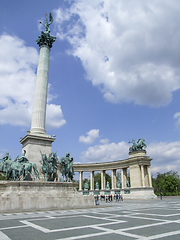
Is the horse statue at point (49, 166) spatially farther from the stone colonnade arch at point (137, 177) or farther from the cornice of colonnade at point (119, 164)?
the cornice of colonnade at point (119, 164)

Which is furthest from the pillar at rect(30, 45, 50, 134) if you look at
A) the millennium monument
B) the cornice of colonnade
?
the cornice of colonnade

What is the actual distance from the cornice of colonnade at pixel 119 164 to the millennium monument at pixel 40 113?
40.2 m

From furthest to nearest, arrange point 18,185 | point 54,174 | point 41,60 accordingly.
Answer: point 41,60, point 54,174, point 18,185

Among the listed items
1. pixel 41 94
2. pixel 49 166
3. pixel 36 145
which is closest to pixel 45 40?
pixel 41 94

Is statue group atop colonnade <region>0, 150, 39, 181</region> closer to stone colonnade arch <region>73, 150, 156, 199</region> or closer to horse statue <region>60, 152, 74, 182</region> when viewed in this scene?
horse statue <region>60, 152, 74, 182</region>

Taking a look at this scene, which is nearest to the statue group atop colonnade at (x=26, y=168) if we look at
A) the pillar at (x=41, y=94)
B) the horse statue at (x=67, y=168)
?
the horse statue at (x=67, y=168)

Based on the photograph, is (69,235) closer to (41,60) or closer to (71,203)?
(71,203)

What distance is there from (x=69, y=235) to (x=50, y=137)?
23482 mm

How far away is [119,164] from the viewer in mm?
71000

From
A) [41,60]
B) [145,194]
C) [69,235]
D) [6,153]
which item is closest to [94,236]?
A: [69,235]

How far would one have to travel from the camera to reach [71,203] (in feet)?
80.7

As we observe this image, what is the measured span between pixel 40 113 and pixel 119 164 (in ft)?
147

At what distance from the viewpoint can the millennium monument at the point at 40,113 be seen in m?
29.9

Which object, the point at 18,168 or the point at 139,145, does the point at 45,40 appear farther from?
the point at 139,145
